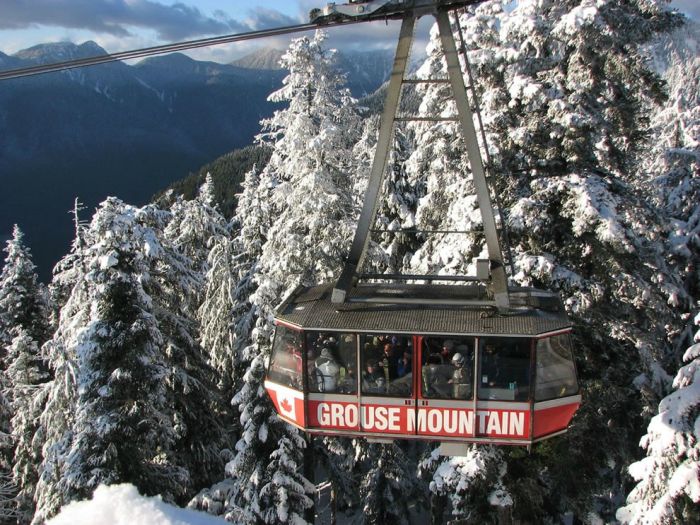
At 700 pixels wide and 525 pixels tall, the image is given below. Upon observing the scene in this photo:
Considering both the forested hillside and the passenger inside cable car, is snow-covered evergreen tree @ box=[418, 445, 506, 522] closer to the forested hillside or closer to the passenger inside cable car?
the forested hillside

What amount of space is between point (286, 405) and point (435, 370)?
277 centimetres

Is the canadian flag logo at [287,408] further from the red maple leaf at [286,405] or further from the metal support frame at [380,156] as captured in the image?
the metal support frame at [380,156]

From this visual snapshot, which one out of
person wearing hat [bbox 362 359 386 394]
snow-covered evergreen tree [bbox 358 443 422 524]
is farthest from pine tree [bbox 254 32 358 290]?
snow-covered evergreen tree [bbox 358 443 422 524]

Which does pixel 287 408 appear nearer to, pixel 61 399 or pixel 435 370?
pixel 435 370

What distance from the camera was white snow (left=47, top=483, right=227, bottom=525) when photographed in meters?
3.80

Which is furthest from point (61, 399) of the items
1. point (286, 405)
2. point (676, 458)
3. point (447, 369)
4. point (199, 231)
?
point (676, 458)

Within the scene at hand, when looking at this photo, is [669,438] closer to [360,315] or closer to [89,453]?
[360,315]

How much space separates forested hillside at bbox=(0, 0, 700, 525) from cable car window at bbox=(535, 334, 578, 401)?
1839 mm

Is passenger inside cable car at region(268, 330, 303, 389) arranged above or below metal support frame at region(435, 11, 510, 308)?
below

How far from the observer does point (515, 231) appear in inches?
526

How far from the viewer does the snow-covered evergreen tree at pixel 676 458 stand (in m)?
10.2

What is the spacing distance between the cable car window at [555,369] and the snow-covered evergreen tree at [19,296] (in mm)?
26427

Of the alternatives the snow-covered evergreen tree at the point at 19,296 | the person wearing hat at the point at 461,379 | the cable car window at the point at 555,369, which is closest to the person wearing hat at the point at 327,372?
the person wearing hat at the point at 461,379

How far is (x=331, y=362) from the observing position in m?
10.6
